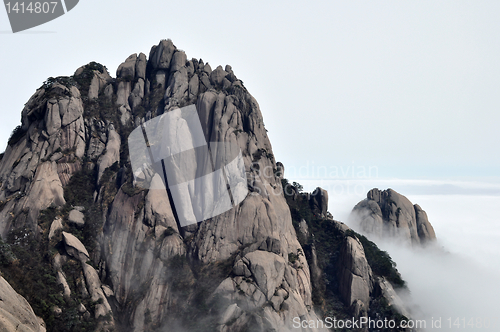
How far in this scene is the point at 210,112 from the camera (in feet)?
261

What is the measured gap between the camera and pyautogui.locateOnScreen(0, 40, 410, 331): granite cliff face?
57031mm

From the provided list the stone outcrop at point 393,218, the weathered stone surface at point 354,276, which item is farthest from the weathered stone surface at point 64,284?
the stone outcrop at point 393,218

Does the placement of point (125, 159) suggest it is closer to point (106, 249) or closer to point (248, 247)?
point (106, 249)

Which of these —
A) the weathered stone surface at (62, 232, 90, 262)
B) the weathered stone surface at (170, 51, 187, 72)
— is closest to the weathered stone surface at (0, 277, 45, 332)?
Answer: the weathered stone surface at (62, 232, 90, 262)

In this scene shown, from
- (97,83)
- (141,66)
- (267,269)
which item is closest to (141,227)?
(267,269)

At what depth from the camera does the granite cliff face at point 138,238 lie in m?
57.0

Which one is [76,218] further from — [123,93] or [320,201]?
[320,201]

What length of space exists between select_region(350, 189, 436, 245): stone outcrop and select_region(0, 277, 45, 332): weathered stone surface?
10210 cm

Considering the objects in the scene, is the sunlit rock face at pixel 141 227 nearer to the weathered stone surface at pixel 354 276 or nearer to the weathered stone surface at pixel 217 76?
the weathered stone surface at pixel 217 76

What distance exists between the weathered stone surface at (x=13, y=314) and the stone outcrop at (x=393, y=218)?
335ft

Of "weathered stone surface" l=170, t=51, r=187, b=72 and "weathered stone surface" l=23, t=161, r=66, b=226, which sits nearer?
"weathered stone surface" l=23, t=161, r=66, b=226

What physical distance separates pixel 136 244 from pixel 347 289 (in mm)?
46026

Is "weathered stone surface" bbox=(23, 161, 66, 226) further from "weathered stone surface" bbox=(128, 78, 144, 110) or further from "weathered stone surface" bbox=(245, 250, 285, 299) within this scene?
"weathered stone surface" bbox=(245, 250, 285, 299)

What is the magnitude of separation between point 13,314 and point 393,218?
109985 millimetres
